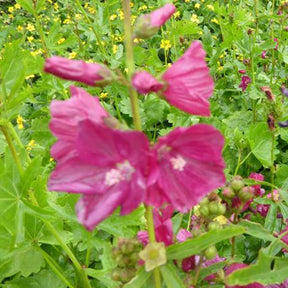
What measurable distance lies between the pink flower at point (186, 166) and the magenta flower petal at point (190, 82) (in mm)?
91

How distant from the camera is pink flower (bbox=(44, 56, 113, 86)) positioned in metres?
1.00

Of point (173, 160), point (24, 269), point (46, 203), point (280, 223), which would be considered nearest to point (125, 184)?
point (173, 160)

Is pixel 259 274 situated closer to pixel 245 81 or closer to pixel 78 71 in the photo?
pixel 78 71

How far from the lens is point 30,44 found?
523cm

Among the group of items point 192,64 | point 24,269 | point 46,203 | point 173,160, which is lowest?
point 24,269

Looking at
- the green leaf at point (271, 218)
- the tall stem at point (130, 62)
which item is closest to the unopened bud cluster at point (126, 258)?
the tall stem at point (130, 62)

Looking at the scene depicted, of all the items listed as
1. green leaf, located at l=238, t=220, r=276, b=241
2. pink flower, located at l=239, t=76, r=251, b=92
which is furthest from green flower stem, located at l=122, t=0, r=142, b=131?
pink flower, located at l=239, t=76, r=251, b=92

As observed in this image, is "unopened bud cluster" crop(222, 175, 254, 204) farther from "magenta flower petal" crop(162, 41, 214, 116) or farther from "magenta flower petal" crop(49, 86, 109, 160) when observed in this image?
"magenta flower petal" crop(49, 86, 109, 160)

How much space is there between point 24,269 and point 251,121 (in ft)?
5.78

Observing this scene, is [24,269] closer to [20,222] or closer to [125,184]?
[20,222]

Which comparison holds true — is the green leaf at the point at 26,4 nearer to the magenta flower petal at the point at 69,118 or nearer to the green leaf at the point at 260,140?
the green leaf at the point at 260,140

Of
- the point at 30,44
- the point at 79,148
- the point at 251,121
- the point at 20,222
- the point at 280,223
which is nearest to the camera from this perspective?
the point at 79,148

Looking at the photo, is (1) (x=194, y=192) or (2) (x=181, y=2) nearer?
(1) (x=194, y=192)

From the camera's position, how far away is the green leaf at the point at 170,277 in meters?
1.12
